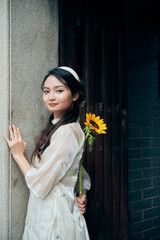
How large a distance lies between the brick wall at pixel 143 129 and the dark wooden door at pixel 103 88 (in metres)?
0.86

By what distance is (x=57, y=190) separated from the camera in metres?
2.05

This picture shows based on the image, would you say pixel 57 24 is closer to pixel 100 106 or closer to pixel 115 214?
pixel 100 106

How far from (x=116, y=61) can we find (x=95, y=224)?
5.56ft

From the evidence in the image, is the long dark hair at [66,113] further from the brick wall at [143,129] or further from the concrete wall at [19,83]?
the brick wall at [143,129]

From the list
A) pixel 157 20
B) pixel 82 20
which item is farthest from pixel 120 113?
pixel 157 20

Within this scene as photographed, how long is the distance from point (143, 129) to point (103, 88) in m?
1.47

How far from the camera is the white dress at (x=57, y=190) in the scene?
1.96 m

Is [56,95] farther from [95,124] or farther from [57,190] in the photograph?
[57,190]

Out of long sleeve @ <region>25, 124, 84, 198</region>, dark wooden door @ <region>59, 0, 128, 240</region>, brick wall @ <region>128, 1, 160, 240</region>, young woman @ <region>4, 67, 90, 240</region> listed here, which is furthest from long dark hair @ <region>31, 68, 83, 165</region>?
brick wall @ <region>128, 1, 160, 240</region>

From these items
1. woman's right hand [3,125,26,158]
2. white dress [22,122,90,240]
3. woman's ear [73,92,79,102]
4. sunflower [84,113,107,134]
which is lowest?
white dress [22,122,90,240]

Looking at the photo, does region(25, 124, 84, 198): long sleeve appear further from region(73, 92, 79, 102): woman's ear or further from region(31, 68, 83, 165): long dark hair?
region(73, 92, 79, 102): woman's ear

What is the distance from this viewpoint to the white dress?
6.44ft

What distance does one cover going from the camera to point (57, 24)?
263 centimetres

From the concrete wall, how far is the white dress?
0.74 ft
